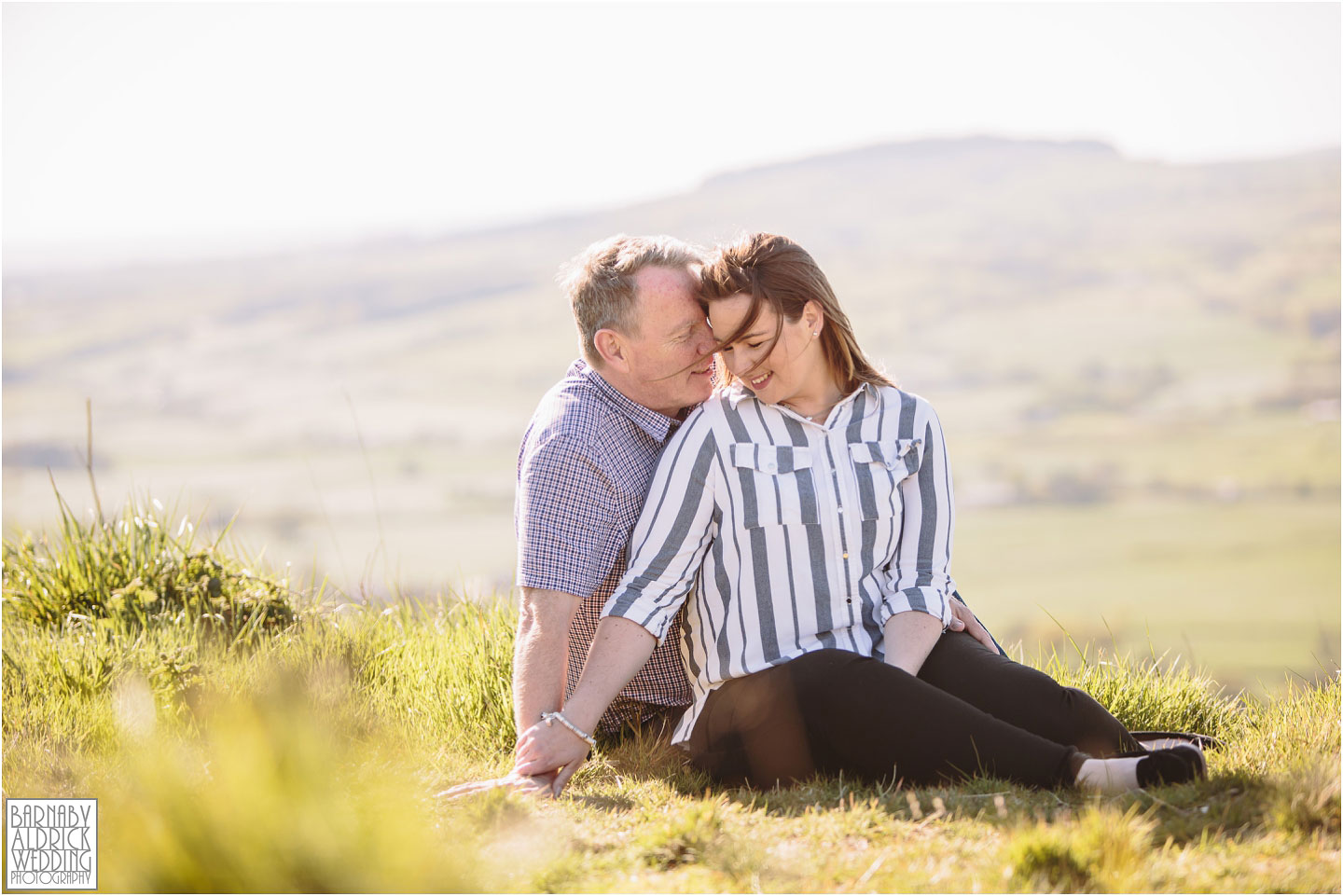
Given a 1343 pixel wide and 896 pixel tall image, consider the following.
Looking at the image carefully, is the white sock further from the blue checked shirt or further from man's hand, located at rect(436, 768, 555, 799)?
man's hand, located at rect(436, 768, 555, 799)

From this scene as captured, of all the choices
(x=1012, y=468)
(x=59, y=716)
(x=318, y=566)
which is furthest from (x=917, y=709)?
(x=1012, y=468)

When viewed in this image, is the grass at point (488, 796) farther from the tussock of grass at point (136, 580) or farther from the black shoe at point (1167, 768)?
the tussock of grass at point (136, 580)

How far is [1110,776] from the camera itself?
7.92 feet

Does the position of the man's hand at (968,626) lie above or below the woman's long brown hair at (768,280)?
below

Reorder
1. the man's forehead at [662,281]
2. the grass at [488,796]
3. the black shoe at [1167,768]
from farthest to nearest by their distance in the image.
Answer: the man's forehead at [662,281], the black shoe at [1167,768], the grass at [488,796]

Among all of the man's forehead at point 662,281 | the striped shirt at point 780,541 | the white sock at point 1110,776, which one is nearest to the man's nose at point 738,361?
the striped shirt at point 780,541

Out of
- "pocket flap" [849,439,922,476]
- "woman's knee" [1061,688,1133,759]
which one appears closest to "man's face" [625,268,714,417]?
"pocket flap" [849,439,922,476]

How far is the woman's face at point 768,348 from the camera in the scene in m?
2.93

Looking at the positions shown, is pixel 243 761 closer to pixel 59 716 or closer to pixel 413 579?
pixel 59 716

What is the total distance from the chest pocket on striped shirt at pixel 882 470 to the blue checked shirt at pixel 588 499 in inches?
24.0

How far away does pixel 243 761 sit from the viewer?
1752mm

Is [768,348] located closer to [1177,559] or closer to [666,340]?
[666,340]

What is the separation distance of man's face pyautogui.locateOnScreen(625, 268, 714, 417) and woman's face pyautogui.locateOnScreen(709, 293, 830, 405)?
0.37 feet

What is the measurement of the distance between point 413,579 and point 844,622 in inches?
97.2
